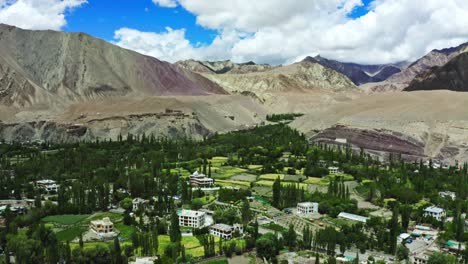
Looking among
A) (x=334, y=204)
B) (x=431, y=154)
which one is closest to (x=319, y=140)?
(x=431, y=154)

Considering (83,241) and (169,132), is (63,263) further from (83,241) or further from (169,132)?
(169,132)

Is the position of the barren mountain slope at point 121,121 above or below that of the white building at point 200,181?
above

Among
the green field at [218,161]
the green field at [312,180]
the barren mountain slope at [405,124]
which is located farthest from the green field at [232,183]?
the barren mountain slope at [405,124]

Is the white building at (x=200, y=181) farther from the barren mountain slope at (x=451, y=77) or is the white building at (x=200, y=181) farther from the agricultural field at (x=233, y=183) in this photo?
the barren mountain slope at (x=451, y=77)

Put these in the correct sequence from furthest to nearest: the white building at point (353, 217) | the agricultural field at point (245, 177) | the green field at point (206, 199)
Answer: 1. the agricultural field at point (245, 177)
2. the green field at point (206, 199)
3. the white building at point (353, 217)

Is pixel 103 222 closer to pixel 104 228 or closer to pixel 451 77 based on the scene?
pixel 104 228

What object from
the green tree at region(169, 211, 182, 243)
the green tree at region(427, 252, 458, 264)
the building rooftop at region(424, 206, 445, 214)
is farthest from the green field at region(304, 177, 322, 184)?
the green tree at region(427, 252, 458, 264)

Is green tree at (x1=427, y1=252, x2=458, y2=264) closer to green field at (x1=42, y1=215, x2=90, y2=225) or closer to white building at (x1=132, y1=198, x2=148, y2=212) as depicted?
white building at (x1=132, y1=198, x2=148, y2=212)

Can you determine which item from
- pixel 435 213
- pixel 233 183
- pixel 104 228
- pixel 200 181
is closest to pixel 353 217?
pixel 435 213
